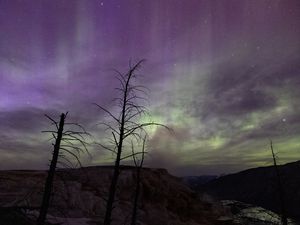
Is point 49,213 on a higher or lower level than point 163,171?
lower

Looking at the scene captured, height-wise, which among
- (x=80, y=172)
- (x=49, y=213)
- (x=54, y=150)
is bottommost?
(x=49, y=213)

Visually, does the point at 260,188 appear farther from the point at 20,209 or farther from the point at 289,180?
the point at 20,209

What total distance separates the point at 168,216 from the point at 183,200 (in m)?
6.12

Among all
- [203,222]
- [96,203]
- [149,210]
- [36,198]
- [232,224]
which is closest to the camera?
[36,198]

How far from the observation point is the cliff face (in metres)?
33.8

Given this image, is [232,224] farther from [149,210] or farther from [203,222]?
[149,210]

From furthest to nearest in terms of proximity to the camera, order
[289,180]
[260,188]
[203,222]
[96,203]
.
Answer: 1. [260,188]
2. [289,180]
3. [203,222]
4. [96,203]

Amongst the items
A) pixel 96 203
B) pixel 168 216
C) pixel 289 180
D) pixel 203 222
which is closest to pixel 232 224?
pixel 203 222

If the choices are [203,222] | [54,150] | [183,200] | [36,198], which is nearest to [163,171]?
[183,200]

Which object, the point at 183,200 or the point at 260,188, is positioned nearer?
the point at 183,200

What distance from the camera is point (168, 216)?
4578cm

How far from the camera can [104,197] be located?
40.7 meters

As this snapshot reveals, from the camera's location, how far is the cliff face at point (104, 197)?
1330 inches

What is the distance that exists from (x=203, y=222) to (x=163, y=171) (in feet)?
37.0
